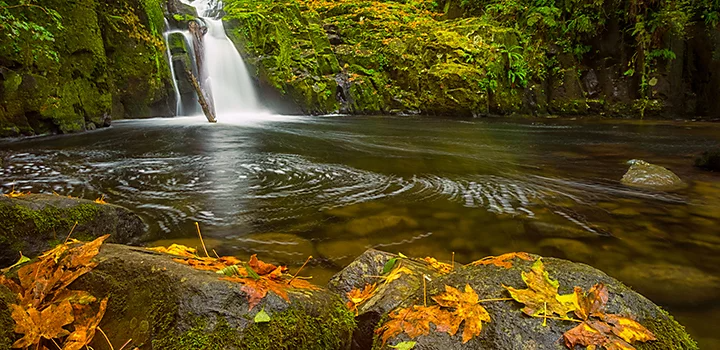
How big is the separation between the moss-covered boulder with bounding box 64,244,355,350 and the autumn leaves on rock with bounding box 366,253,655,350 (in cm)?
28

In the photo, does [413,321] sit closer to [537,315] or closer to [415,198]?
[537,315]

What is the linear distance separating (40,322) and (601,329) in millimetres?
1995

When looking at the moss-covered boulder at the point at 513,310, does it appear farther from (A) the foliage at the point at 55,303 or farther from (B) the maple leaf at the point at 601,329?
(A) the foliage at the point at 55,303

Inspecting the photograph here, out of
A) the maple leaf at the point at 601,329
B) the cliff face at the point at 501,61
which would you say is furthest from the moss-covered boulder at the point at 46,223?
the cliff face at the point at 501,61

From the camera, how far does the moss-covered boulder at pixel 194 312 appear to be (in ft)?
4.14

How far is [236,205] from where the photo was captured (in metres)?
4.48

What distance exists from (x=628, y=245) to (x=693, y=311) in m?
1.11

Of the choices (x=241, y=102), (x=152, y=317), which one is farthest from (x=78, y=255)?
(x=241, y=102)

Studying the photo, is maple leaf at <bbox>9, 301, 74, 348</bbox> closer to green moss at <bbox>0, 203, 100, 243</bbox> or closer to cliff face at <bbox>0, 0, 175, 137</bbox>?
green moss at <bbox>0, 203, 100, 243</bbox>

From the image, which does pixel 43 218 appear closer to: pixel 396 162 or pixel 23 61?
pixel 396 162

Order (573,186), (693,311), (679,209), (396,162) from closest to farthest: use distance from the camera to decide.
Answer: (693,311) → (679,209) → (573,186) → (396,162)

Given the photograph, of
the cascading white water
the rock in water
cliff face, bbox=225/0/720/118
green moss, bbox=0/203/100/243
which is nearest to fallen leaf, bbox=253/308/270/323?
green moss, bbox=0/203/100/243

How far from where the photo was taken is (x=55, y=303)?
4.50ft

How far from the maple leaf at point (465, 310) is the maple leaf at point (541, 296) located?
0.47ft
